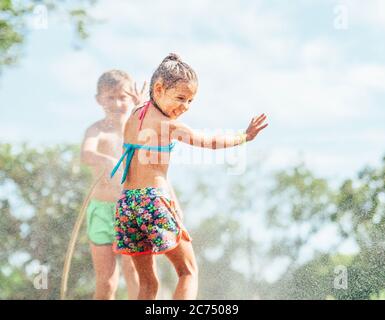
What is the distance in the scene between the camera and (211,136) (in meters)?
3.74

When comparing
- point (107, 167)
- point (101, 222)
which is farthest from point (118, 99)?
point (101, 222)

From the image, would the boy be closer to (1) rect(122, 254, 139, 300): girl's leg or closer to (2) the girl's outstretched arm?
(1) rect(122, 254, 139, 300): girl's leg

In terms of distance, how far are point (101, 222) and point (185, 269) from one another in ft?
3.00

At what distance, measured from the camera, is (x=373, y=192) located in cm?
592

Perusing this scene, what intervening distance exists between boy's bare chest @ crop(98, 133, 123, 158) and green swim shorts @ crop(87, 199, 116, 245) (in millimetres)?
331

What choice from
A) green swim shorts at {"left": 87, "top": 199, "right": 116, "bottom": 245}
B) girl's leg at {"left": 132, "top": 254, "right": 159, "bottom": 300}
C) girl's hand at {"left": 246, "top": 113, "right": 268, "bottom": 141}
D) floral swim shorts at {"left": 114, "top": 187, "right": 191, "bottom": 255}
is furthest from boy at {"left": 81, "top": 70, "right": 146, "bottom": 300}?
girl's hand at {"left": 246, "top": 113, "right": 268, "bottom": 141}

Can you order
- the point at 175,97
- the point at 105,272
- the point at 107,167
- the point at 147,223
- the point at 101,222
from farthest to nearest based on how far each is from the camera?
1. the point at 107,167
2. the point at 101,222
3. the point at 105,272
4. the point at 175,97
5. the point at 147,223

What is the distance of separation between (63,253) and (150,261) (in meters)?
2.16

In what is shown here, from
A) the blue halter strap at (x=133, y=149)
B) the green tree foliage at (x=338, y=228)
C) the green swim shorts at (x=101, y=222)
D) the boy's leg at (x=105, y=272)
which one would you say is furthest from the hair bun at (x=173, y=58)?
the green tree foliage at (x=338, y=228)

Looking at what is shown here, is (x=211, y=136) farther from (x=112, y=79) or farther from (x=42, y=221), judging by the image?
(x=42, y=221)

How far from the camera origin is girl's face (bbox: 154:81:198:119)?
371 cm

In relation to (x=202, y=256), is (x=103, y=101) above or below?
above
